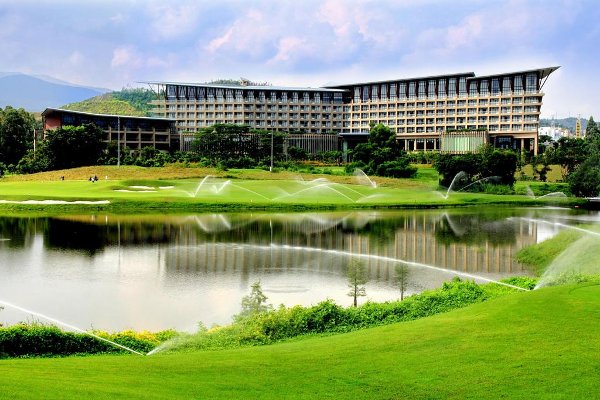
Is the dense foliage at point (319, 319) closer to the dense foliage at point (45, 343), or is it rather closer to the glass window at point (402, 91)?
the dense foliage at point (45, 343)

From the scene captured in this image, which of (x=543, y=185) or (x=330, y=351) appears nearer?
(x=330, y=351)

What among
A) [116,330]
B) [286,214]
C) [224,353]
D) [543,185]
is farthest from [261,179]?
[224,353]

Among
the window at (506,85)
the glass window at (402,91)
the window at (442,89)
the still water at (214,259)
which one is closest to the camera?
the still water at (214,259)

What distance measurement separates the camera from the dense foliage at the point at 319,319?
55.9 ft

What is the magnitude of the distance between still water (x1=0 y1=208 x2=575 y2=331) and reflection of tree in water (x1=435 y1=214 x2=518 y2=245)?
80mm

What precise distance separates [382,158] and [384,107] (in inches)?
1980

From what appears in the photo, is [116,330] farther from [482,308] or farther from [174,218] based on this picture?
[174,218]

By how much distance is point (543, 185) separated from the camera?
82.7 metres

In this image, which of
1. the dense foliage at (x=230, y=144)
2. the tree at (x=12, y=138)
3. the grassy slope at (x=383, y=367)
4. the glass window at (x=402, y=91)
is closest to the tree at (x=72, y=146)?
the tree at (x=12, y=138)

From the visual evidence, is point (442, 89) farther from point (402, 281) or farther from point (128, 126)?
point (402, 281)

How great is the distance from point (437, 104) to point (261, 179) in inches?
2651

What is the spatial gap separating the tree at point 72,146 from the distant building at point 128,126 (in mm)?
14728

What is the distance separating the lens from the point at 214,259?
1266 inches

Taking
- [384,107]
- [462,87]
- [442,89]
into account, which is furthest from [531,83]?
[384,107]
